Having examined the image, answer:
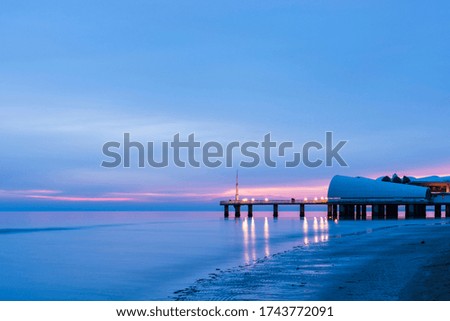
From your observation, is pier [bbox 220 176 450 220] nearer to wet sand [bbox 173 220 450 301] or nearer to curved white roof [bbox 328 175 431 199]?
curved white roof [bbox 328 175 431 199]

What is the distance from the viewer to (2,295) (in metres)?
17.4

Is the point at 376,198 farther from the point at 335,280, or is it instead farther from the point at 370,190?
the point at 335,280

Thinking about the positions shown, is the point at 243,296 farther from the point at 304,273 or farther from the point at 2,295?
the point at 2,295

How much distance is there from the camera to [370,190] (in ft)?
293

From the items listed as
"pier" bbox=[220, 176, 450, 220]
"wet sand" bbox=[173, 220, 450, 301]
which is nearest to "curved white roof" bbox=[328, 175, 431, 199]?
"pier" bbox=[220, 176, 450, 220]

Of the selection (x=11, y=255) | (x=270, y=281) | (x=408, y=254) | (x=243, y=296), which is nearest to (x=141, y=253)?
(x=11, y=255)

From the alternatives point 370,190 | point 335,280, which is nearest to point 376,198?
point 370,190

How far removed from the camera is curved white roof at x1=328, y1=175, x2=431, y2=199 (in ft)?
292

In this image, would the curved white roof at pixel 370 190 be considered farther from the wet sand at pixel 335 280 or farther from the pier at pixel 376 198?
the wet sand at pixel 335 280

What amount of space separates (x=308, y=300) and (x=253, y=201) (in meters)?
85.3

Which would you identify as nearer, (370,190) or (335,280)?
(335,280)

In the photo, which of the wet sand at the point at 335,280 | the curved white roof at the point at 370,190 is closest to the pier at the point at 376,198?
the curved white roof at the point at 370,190
